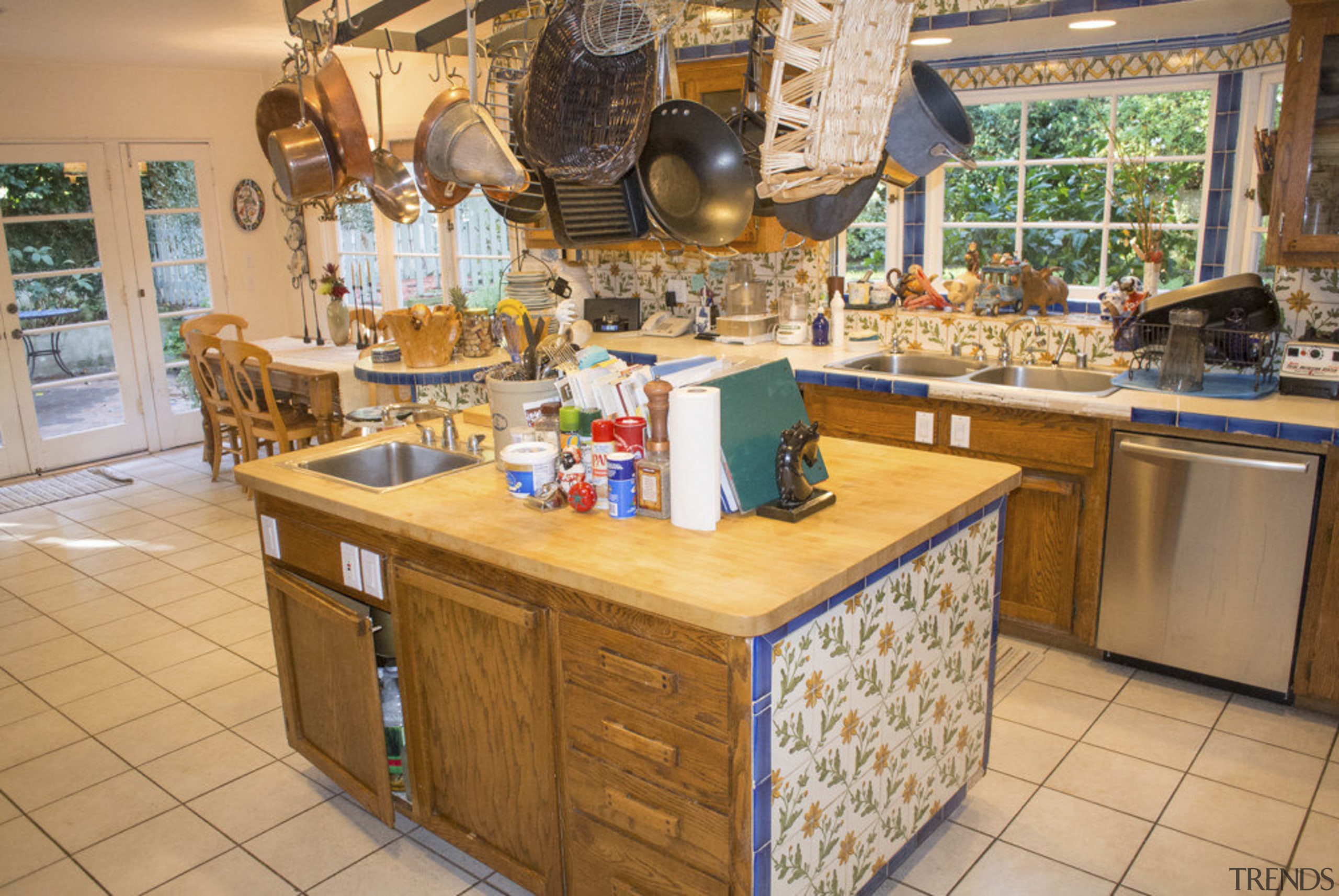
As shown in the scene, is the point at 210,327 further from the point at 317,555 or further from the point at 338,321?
the point at 317,555

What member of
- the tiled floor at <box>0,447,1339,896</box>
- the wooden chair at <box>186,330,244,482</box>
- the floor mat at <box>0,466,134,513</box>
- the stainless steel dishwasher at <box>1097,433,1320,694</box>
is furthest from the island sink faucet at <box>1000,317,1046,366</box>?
the floor mat at <box>0,466,134,513</box>

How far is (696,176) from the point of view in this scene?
265 centimetres

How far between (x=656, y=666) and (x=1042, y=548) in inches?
83.8

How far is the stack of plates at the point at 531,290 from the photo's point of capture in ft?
17.0

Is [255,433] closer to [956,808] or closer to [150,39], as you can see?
[150,39]

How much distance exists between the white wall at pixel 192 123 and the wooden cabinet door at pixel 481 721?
5.44 m

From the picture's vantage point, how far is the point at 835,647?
2057mm

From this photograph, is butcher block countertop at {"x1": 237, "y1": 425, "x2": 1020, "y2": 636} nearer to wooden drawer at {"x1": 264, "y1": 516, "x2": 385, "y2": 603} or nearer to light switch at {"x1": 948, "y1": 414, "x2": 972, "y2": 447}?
wooden drawer at {"x1": 264, "y1": 516, "x2": 385, "y2": 603}

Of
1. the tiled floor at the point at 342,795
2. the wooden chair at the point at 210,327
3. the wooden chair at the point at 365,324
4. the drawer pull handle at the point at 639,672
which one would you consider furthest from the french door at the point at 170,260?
the drawer pull handle at the point at 639,672

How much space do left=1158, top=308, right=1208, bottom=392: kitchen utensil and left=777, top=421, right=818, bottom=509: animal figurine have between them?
1.83m

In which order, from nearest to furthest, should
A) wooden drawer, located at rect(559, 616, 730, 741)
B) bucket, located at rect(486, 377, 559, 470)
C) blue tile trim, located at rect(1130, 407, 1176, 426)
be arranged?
wooden drawer, located at rect(559, 616, 730, 741), bucket, located at rect(486, 377, 559, 470), blue tile trim, located at rect(1130, 407, 1176, 426)

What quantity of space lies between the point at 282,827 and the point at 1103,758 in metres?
2.36

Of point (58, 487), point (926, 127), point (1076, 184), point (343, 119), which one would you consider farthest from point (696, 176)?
point (58, 487)

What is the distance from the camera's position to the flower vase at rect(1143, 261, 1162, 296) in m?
3.94
